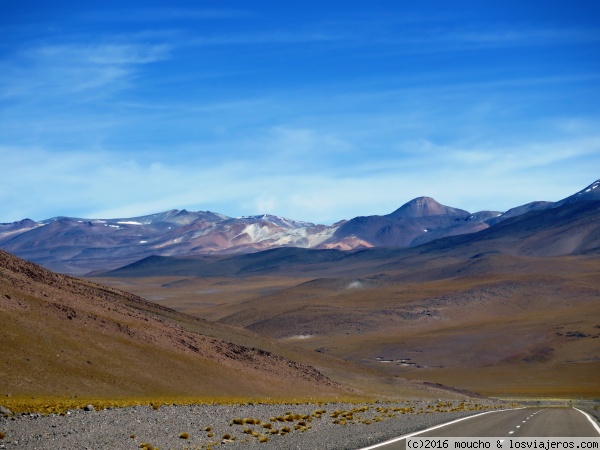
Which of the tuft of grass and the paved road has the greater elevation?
the tuft of grass

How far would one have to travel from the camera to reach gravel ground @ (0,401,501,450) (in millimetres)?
25250

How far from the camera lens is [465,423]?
33.1m

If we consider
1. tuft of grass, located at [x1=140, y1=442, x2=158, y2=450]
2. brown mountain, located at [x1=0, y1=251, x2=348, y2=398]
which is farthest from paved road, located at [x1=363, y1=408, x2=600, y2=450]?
Answer: brown mountain, located at [x1=0, y1=251, x2=348, y2=398]

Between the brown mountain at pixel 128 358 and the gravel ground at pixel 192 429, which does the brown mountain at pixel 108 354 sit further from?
the gravel ground at pixel 192 429

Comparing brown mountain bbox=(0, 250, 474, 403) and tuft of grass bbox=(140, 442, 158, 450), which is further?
brown mountain bbox=(0, 250, 474, 403)

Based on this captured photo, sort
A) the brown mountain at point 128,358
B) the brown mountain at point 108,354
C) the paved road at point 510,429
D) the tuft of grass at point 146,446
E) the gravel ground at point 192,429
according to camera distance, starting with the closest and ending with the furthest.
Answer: the tuft of grass at point 146,446 < the gravel ground at point 192,429 < the paved road at point 510,429 < the brown mountain at point 108,354 < the brown mountain at point 128,358

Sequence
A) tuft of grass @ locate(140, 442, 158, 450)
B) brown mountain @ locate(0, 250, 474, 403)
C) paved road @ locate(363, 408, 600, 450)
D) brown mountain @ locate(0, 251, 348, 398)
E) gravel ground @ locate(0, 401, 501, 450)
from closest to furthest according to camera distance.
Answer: tuft of grass @ locate(140, 442, 158, 450), gravel ground @ locate(0, 401, 501, 450), paved road @ locate(363, 408, 600, 450), brown mountain @ locate(0, 251, 348, 398), brown mountain @ locate(0, 250, 474, 403)

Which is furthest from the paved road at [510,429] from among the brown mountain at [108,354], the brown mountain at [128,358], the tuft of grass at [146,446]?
the brown mountain at [108,354]

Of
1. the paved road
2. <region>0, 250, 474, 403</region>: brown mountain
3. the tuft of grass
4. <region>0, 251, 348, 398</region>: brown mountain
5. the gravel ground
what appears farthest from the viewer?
<region>0, 250, 474, 403</region>: brown mountain

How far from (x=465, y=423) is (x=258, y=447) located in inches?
454

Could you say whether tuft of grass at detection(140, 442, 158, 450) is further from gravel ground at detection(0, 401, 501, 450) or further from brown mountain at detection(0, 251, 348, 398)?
brown mountain at detection(0, 251, 348, 398)

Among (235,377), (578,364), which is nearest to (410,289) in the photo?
(578,364)

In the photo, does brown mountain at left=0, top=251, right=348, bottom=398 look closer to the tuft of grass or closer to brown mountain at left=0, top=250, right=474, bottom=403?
brown mountain at left=0, top=250, right=474, bottom=403

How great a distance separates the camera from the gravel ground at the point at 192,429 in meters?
25.2
